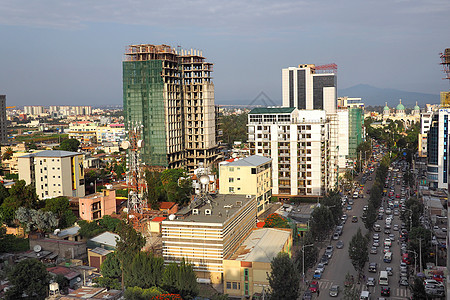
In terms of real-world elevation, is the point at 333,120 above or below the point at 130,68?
below

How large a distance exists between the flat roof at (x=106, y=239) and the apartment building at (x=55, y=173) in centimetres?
1569

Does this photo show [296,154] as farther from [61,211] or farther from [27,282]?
[27,282]

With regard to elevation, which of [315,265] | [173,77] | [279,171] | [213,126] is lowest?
[315,265]

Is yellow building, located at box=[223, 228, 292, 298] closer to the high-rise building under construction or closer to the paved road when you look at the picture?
the paved road

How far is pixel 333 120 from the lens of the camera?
7388 cm

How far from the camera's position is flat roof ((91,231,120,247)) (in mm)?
35812

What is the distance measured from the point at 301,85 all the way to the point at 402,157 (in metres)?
26.1

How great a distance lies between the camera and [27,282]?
87.0ft

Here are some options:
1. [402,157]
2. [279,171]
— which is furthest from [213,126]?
[402,157]

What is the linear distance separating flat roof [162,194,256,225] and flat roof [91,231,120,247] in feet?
20.7

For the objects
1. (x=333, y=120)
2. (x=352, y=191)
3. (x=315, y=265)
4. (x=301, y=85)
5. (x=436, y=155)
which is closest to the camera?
(x=315, y=265)

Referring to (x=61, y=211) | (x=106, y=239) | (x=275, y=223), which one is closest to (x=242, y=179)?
(x=275, y=223)

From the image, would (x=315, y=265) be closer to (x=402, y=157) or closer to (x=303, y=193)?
(x=303, y=193)

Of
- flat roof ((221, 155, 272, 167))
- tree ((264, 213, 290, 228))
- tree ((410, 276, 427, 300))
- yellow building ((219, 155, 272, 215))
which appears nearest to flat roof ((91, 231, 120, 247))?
tree ((264, 213, 290, 228))
